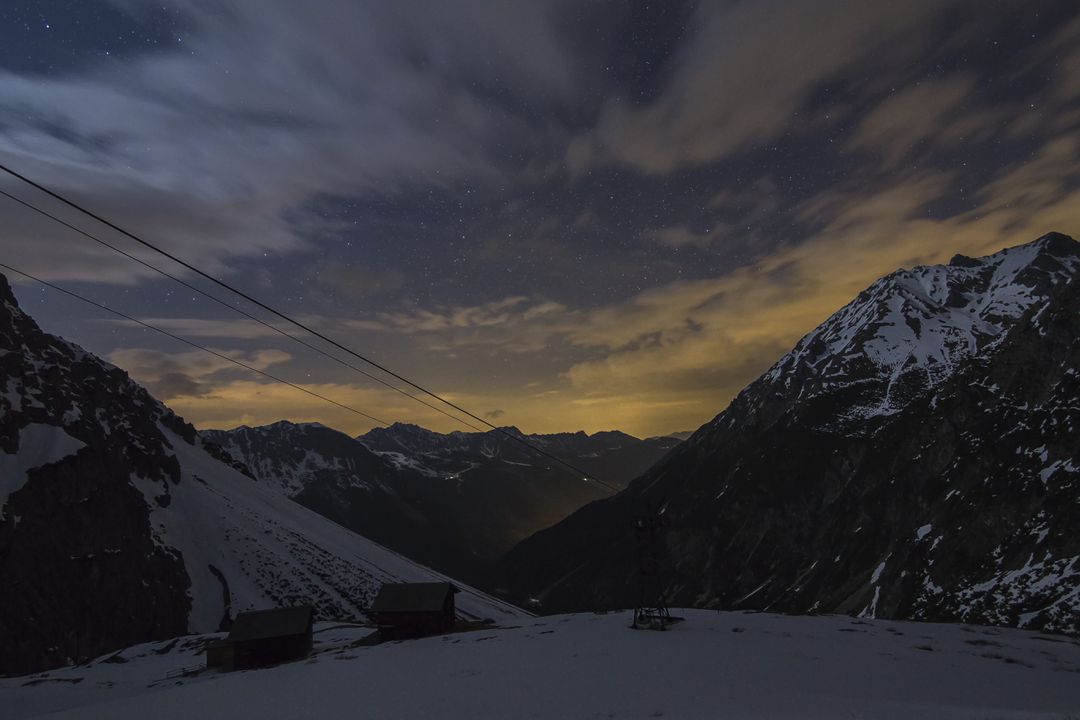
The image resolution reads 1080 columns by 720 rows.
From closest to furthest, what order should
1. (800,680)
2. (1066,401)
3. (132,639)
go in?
(800,680) < (1066,401) < (132,639)

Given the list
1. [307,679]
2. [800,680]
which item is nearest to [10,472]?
[307,679]

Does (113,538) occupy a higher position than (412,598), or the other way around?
(412,598)

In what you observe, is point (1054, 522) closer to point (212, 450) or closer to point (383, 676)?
point (383, 676)

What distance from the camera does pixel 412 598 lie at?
58.0m

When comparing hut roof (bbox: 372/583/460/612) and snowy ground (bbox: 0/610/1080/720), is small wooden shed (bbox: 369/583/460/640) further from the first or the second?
snowy ground (bbox: 0/610/1080/720)

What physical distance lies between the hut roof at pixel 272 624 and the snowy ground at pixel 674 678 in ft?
19.5

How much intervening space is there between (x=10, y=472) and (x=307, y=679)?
106 m

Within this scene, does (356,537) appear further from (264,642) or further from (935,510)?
(935,510)

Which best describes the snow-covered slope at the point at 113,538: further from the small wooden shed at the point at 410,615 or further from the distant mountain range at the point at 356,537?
the small wooden shed at the point at 410,615

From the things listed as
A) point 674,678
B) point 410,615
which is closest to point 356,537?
point 410,615

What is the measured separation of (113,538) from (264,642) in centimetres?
8055

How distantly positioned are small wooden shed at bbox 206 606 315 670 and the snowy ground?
5.23 m

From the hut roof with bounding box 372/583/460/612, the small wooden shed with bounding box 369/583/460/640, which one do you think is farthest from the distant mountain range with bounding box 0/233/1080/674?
the small wooden shed with bounding box 369/583/460/640

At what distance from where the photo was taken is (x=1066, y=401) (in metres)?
90.9
